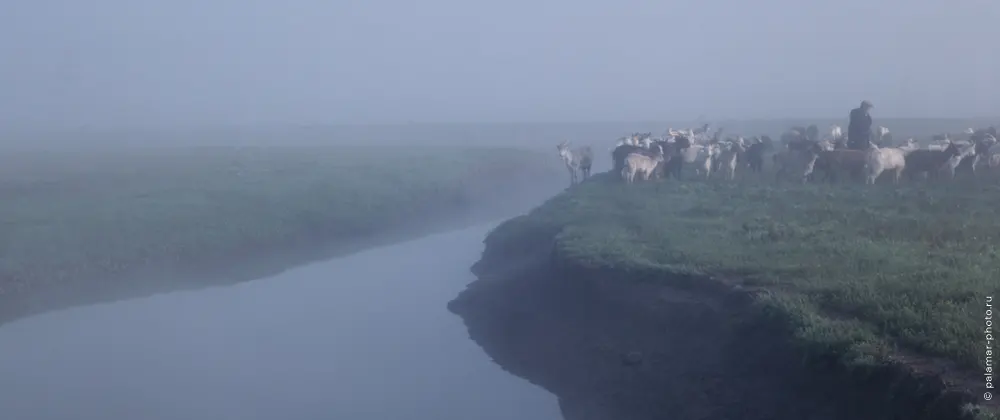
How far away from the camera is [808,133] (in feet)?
122

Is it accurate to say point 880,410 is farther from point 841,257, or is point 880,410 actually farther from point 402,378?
point 402,378

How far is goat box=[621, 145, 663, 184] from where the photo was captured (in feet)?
84.9

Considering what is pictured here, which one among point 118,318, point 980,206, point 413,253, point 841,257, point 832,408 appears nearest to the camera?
point 832,408

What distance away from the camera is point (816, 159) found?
24.5 metres

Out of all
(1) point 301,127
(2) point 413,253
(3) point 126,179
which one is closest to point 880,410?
(2) point 413,253

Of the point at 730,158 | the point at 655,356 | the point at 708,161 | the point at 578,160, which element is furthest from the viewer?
the point at 578,160

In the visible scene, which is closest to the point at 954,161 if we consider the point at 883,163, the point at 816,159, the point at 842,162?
the point at 883,163

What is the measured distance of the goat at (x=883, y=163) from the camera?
2281cm

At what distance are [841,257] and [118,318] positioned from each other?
1513cm

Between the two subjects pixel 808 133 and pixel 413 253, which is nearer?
pixel 413 253

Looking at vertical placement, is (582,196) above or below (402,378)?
above

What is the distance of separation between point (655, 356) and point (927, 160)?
566 inches

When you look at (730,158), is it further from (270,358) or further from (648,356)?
(270,358)

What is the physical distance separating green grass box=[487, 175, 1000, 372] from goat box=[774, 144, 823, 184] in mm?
1829
